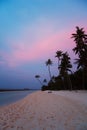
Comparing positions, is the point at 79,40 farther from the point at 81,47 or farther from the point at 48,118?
the point at 48,118

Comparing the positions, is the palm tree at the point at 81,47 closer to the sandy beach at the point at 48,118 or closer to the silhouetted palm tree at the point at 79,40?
the silhouetted palm tree at the point at 79,40

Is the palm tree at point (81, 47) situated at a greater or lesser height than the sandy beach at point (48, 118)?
greater

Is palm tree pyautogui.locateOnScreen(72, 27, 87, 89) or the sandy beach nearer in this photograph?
the sandy beach

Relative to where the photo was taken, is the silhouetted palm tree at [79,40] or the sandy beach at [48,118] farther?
the silhouetted palm tree at [79,40]

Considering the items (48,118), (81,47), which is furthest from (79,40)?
(48,118)

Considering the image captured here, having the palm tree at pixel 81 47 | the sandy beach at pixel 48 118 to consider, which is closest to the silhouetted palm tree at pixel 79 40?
the palm tree at pixel 81 47

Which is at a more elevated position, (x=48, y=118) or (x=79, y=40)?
(x=79, y=40)

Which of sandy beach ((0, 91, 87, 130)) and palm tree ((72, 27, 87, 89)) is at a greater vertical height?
palm tree ((72, 27, 87, 89))

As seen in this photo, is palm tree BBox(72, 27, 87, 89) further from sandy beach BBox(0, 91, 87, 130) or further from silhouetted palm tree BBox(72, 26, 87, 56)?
sandy beach BBox(0, 91, 87, 130)

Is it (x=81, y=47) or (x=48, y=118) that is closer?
(x=48, y=118)

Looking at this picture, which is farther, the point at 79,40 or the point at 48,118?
the point at 79,40

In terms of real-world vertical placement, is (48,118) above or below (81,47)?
below

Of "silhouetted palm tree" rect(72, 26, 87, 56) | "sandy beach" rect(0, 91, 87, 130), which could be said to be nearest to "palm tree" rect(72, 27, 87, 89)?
"silhouetted palm tree" rect(72, 26, 87, 56)

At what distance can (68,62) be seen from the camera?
Result: 53.7m
